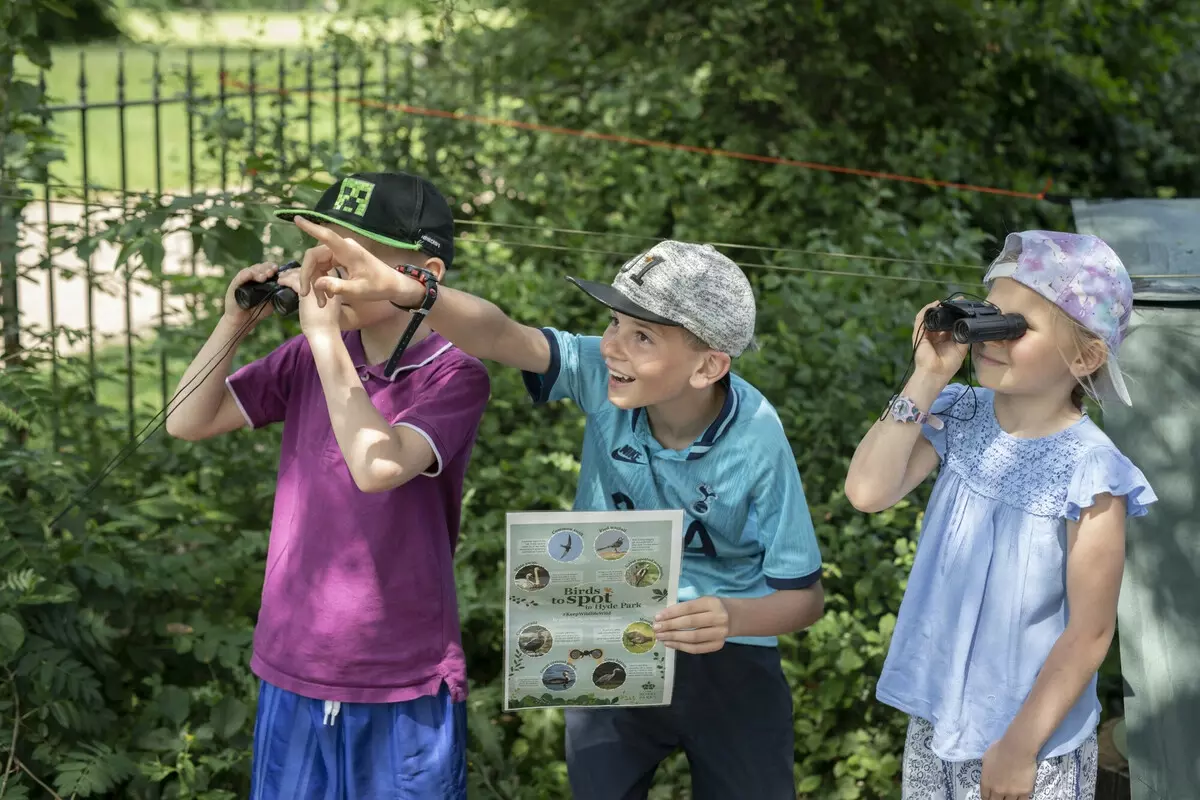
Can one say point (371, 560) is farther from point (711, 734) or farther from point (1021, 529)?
point (1021, 529)

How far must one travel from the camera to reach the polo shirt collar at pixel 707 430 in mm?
2480

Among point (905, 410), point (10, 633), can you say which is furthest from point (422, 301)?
point (10, 633)

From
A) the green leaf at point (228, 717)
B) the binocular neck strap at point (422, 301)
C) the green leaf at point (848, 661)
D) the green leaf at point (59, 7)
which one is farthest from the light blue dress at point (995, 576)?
the green leaf at point (59, 7)

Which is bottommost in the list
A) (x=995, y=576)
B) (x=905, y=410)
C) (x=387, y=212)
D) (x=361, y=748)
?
(x=361, y=748)

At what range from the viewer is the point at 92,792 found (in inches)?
131

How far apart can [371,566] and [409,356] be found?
0.40m

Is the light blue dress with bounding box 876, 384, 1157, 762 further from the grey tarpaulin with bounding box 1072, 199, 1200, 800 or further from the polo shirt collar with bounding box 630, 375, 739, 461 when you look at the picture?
the grey tarpaulin with bounding box 1072, 199, 1200, 800

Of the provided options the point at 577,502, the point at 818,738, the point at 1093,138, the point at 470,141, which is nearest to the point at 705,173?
the point at 470,141

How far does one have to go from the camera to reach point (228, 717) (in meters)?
3.54

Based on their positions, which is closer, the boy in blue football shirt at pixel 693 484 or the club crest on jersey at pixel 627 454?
the boy in blue football shirt at pixel 693 484

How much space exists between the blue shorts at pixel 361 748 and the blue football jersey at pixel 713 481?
524mm

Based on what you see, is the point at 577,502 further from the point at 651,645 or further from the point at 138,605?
the point at 138,605

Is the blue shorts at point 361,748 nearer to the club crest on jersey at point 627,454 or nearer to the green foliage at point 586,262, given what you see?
the club crest on jersey at point 627,454

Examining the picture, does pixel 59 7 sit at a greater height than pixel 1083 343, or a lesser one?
greater
